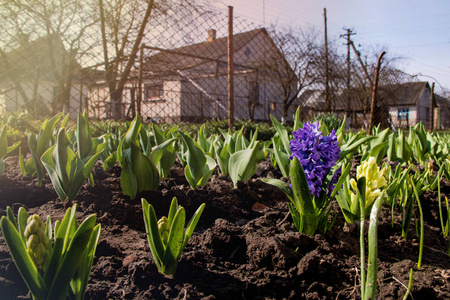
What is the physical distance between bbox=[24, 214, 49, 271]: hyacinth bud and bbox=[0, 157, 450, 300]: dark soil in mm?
120

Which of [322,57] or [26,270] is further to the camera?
[322,57]

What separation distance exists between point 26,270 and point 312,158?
2.99 ft

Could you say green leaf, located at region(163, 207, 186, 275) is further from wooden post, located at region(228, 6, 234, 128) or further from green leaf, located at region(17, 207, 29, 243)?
wooden post, located at region(228, 6, 234, 128)

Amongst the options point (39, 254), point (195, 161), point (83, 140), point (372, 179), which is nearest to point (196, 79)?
point (83, 140)

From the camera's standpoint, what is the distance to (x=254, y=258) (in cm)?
110

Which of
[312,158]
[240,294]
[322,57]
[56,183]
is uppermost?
[322,57]

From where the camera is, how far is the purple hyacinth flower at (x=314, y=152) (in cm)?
117

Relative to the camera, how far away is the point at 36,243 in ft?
2.72

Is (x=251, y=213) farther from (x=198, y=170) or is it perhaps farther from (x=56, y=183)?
(x=56, y=183)

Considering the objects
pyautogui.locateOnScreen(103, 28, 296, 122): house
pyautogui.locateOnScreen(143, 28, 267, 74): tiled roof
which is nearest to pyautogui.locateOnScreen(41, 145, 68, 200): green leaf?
pyautogui.locateOnScreen(103, 28, 296, 122): house

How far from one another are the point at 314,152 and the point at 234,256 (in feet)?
1.52

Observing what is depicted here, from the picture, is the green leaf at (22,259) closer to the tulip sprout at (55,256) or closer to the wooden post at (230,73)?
the tulip sprout at (55,256)

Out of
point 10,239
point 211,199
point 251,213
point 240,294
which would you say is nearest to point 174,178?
point 211,199

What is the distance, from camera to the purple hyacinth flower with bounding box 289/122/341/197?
1.17 metres
